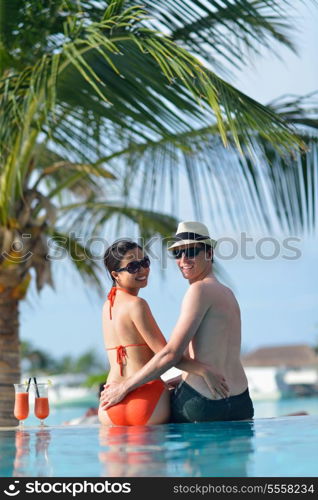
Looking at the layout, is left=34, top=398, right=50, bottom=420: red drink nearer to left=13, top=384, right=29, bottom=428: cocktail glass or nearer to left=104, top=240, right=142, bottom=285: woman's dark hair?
left=13, top=384, right=29, bottom=428: cocktail glass

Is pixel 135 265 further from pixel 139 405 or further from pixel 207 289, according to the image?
pixel 139 405

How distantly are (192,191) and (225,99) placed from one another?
185 cm

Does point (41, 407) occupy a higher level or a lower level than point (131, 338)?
lower

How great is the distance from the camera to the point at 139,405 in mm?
4176

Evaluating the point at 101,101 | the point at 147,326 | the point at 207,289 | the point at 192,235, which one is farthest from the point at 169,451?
the point at 101,101

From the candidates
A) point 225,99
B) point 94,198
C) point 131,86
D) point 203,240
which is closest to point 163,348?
point 203,240

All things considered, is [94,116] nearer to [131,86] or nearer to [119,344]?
[131,86]

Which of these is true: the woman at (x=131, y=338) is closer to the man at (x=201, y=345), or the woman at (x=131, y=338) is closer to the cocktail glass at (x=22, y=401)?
the man at (x=201, y=345)

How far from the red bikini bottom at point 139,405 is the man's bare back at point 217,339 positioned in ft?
0.56

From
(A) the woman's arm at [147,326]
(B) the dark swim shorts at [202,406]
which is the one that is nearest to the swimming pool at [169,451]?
(B) the dark swim shorts at [202,406]

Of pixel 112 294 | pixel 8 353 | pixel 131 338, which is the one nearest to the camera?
pixel 131 338

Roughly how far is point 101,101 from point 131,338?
2030 mm

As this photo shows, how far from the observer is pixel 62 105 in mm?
5801

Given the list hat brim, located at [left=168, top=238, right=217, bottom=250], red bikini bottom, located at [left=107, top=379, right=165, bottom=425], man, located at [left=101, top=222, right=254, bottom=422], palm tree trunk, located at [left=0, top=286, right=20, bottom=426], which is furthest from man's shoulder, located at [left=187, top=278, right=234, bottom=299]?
palm tree trunk, located at [left=0, top=286, right=20, bottom=426]
